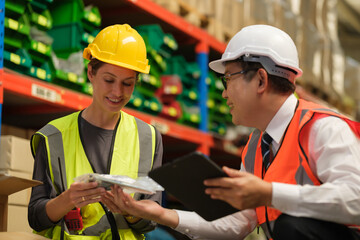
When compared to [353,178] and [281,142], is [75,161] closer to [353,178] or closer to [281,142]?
[281,142]

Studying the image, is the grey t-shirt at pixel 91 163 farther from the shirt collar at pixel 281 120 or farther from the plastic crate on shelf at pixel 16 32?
the plastic crate on shelf at pixel 16 32

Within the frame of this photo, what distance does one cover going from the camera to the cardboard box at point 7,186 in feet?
7.34

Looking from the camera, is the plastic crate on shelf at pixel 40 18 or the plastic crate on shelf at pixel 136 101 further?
the plastic crate on shelf at pixel 136 101

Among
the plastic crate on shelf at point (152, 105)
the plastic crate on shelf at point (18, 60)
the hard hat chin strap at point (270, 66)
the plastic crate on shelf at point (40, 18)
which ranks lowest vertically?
the plastic crate on shelf at point (152, 105)

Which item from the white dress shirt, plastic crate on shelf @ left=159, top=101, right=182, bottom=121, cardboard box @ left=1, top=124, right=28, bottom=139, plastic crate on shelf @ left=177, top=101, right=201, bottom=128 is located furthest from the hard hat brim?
plastic crate on shelf @ left=177, top=101, right=201, bottom=128

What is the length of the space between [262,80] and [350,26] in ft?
32.2

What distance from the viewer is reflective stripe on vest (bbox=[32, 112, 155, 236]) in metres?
2.50

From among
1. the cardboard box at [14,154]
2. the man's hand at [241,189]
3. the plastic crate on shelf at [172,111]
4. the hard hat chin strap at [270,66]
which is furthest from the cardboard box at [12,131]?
the man's hand at [241,189]

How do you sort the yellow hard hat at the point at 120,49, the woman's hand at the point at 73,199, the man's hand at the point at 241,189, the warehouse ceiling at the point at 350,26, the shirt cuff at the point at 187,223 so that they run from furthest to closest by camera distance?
the warehouse ceiling at the point at 350,26 < the yellow hard hat at the point at 120,49 < the shirt cuff at the point at 187,223 < the woman's hand at the point at 73,199 < the man's hand at the point at 241,189

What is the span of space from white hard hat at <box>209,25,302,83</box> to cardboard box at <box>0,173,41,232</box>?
95 centimetres

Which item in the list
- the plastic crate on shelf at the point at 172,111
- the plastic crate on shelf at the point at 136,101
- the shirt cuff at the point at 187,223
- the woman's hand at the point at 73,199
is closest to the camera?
the woman's hand at the point at 73,199

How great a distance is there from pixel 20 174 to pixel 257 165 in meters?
1.38

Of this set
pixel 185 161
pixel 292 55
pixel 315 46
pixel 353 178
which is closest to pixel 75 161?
pixel 185 161

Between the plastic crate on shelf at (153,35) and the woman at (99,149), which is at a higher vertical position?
the plastic crate on shelf at (153,35)
